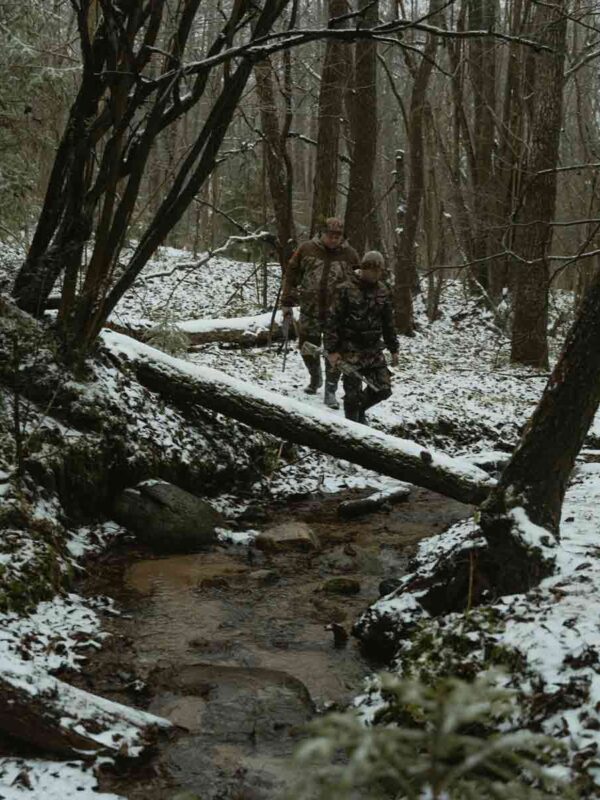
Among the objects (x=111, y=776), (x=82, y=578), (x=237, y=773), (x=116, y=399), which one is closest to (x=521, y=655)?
(x=237, y=773)

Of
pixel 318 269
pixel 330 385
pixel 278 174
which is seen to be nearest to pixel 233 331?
pixel 318 269

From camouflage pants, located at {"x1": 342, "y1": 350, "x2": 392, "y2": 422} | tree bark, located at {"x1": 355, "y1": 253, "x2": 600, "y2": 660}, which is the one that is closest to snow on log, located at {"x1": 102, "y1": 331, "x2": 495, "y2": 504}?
Result: camouflage pants, located at {"x1": 342, "y1": 350, "x2": 392, "y2": 422}

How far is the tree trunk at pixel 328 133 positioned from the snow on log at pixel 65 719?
11079 millimetres

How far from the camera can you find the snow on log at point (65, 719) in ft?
11.7

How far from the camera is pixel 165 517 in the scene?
22.6ft

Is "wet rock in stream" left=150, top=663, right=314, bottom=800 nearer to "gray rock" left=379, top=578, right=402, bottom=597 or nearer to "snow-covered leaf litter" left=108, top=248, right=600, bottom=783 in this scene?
"snow-covered leaf litter" left=108, top=248, right=600, bottom=783

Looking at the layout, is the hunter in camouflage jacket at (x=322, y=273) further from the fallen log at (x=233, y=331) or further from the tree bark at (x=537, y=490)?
the tree bark at (x=537, y=490)

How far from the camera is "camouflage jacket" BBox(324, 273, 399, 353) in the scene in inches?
373

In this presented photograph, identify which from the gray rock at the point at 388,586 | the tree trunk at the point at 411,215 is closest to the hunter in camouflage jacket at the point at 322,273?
the gray rock at the point at 388,586

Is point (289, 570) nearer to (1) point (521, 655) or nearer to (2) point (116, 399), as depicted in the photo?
(2) point (116, 399)

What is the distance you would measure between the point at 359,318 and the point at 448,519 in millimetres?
2833

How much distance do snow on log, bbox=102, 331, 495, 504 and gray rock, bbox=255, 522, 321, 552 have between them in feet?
4.03

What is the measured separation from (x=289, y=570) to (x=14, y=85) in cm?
594

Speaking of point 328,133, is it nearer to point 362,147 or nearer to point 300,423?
point 362,147
